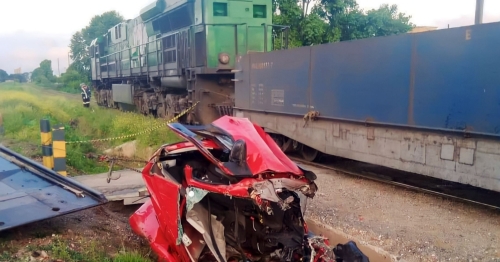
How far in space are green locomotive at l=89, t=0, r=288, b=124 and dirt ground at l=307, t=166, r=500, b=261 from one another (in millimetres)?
6115

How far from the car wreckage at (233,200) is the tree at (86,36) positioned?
5695cm

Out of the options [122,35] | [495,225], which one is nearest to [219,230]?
[495,225]

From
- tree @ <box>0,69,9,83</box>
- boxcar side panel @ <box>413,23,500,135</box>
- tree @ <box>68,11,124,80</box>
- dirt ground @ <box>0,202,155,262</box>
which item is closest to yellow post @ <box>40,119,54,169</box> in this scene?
dirt ground @ <box>0,202,155,262</box>

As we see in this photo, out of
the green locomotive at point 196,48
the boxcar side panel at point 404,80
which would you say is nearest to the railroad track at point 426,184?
the boxcar side panel at point 404,80

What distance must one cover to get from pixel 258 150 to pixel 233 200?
0.48 metres

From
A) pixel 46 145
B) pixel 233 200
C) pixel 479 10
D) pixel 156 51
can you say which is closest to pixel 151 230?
pixel 233 200

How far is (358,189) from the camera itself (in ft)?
23.0

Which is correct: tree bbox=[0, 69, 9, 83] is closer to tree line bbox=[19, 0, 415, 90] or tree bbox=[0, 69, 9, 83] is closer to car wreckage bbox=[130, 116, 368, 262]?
tree line bbox=[19, 0, 415, 90]

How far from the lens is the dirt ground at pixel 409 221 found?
14.9 feet

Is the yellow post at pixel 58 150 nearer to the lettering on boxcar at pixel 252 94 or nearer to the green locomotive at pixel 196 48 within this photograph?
the lettering on boxcar at pixel 252 94

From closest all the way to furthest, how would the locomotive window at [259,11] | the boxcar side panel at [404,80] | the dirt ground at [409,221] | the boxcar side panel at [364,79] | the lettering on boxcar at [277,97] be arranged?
the dirt ground at [409,221]
the boxcar side panel at [404,80]
the boxcar side panel at [364,79]
the lettering on boxcar at [277,97]
the locomotive window at [259,11]

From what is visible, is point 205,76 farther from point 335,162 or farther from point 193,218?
point 193,218

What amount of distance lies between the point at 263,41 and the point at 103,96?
16.3m

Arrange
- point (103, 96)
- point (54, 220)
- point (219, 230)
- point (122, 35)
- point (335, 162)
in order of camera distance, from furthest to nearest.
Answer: point (103, 96) < point (122, 35) < point (335, 162) < point (54, 220) < point (219, 230)
